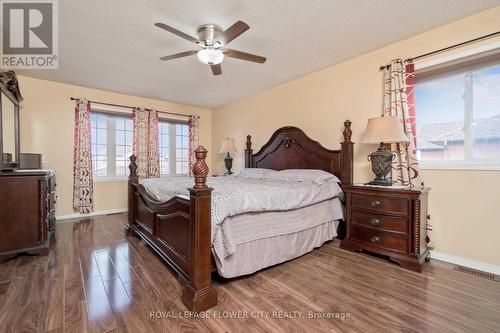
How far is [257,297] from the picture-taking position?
5.74 ft

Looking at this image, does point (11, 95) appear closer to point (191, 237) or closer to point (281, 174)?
point (191, 237)

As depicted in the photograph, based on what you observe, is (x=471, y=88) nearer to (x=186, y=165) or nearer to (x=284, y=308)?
(x=284, y=308)

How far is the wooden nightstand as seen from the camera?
7.11ft

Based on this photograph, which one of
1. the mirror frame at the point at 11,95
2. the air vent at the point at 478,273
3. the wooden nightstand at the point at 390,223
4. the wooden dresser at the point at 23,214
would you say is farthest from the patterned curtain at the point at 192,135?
the air vent at the point at 478,273

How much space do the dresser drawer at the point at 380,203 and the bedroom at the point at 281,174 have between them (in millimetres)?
24

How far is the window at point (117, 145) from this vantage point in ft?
14.6

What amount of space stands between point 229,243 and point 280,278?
24.1 inches

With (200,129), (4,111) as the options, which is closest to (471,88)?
(200,129)

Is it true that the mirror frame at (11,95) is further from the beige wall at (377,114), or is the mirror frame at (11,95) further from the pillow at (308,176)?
the beige wall at (377,114)

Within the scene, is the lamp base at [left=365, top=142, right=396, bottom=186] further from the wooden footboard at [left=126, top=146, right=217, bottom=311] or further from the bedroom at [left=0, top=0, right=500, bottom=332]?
the wooden footboard at [left=126, top=146, right=217, bottom=311]

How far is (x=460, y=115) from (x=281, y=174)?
6.78 feet

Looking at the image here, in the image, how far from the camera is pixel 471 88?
2.33 m

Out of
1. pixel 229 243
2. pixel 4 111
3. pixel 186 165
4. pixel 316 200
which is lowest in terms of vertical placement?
pixel 229 243

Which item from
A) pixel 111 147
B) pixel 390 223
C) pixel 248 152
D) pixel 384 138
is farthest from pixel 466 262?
pixel 111 147
